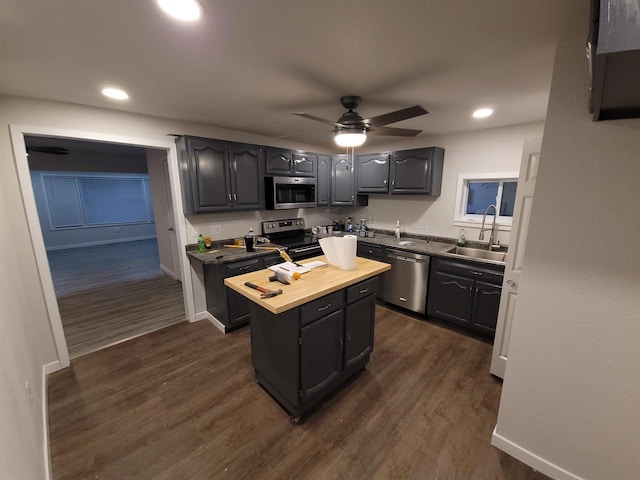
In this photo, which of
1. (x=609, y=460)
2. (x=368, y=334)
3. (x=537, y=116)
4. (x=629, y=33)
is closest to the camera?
(x=629, y=33)

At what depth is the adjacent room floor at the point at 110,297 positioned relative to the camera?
2.96 meters

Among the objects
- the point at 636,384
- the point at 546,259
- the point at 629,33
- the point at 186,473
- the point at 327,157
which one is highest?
the point at 327,157

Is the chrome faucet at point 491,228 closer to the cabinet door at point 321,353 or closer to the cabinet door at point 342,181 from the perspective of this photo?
the cabinet door at point 342,181

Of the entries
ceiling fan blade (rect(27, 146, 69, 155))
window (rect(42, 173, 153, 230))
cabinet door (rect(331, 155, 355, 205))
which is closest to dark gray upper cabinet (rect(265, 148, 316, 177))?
cabinet door (rect(331, 155, 355, 205))

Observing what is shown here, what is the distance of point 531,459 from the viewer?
5.03ft

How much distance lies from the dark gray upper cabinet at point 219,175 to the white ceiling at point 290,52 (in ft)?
1.90

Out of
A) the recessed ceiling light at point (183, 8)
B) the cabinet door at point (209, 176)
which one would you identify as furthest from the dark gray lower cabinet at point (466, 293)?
the recessed ceiling light at point (183, 8)

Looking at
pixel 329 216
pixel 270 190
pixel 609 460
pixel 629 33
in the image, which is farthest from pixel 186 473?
pixel 329 216

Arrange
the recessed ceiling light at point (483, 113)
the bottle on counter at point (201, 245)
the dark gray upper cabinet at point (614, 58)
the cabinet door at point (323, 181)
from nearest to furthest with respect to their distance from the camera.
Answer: the dark gray upper cabinet at point (614, 58), the recessed ceiling light at point (483, 113), the bottle on counter at point (201, 245), the cabinet door at point (323, 181)

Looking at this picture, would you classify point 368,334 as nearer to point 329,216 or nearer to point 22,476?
point 22,476

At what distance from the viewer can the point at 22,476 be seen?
989mm

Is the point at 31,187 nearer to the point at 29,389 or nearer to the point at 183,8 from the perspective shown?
the point at 29,389

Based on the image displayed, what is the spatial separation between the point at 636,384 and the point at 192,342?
3.31 metres

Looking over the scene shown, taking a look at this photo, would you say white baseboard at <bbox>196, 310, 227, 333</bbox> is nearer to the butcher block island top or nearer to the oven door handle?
the oven door handle
